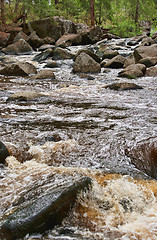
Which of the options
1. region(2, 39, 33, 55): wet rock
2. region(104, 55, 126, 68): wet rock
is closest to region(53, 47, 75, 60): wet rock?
region(104, 55, 126, 68): wet rock

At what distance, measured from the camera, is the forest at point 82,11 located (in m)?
19.0

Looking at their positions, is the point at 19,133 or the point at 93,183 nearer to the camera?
the point at 93,183

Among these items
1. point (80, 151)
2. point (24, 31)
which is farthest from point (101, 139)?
point (24, 31)

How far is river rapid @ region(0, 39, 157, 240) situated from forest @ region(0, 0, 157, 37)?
16.0 metres

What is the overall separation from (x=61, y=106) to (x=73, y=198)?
289cm

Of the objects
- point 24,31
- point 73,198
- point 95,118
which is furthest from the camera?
point 24,31

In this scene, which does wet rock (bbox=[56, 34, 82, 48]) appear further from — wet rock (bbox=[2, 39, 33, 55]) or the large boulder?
wet rock (bbox=[2, 39, 33, 55])

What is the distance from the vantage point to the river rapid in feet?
5.47

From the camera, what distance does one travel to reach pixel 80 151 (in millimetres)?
2746

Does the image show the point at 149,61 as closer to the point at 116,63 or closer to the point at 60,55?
the point at 116,63

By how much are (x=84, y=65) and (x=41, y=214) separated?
7415mm

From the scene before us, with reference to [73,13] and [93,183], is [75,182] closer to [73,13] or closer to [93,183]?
[93,183]

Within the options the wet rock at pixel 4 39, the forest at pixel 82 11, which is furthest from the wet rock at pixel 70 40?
the wet rock at pixel 4 39

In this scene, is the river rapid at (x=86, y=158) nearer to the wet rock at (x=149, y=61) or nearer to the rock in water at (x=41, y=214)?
the rock in water at (x=41, y=214)
